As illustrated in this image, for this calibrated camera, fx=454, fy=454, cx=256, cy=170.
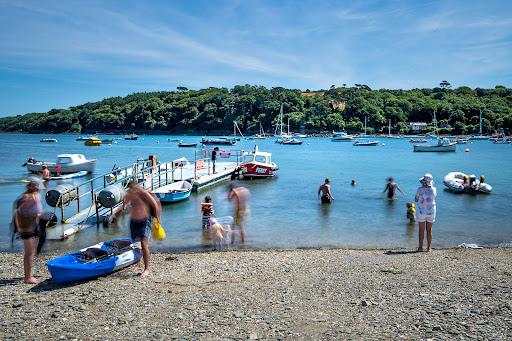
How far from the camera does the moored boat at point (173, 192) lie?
78.0 ft

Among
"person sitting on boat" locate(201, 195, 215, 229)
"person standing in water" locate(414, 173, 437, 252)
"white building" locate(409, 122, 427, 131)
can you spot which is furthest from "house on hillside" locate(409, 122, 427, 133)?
"person standing in water" locate(414, 173, 437, 252)

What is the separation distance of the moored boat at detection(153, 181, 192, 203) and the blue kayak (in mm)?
12079

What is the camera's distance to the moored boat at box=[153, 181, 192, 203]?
2378 cm

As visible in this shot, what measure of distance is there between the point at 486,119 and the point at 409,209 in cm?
17352

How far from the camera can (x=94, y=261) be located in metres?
10.4

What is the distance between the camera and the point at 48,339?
6.97 m

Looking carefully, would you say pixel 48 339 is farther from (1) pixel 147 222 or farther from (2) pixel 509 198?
(2) pixel 509 198

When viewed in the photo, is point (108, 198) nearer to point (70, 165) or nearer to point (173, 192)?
point (173, 192)

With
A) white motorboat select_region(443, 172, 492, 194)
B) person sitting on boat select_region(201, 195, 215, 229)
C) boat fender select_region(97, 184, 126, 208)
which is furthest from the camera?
white motorboat select_region(443, 172, 492, 194)

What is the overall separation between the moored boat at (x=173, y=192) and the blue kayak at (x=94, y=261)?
12079 mm

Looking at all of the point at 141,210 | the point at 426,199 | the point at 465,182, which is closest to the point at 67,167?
the point at 465,182

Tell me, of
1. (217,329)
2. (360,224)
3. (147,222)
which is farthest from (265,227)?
(217,329)

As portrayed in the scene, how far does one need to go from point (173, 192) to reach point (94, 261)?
45.4ft

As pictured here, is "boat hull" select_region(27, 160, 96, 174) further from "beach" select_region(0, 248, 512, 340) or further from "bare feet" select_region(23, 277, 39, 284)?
"bare feet" select_region(23, 277, 39, 284)
